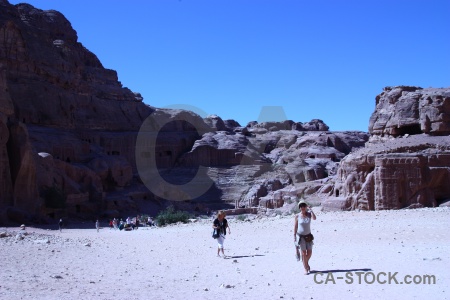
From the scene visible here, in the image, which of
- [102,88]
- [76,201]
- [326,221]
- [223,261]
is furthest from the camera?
[102,88]

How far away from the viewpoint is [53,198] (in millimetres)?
37562

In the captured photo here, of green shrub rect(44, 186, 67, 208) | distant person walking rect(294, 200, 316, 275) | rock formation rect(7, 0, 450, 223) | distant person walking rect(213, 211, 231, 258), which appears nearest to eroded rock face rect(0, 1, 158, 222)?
rock formation rect(7, 0, 450, 223)

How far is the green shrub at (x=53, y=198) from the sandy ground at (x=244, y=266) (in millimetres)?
19044

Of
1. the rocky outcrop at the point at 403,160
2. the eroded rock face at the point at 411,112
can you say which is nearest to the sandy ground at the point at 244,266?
the rocky outcrop at the point at 403,160

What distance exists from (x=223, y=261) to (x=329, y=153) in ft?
171

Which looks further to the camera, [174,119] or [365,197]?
[174,119]

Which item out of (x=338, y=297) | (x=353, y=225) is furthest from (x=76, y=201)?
(x=338, y=297)

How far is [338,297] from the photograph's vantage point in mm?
8016

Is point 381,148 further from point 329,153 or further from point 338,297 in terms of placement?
point 329,153

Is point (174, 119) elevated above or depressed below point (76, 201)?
above

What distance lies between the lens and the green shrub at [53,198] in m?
37.4

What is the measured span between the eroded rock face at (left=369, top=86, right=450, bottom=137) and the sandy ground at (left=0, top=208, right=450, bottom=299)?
10316mm

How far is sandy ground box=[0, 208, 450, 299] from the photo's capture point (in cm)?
880

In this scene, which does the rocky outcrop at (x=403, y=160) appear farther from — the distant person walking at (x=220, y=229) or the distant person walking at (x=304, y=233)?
the distant person walking at (x=304, y=233)
